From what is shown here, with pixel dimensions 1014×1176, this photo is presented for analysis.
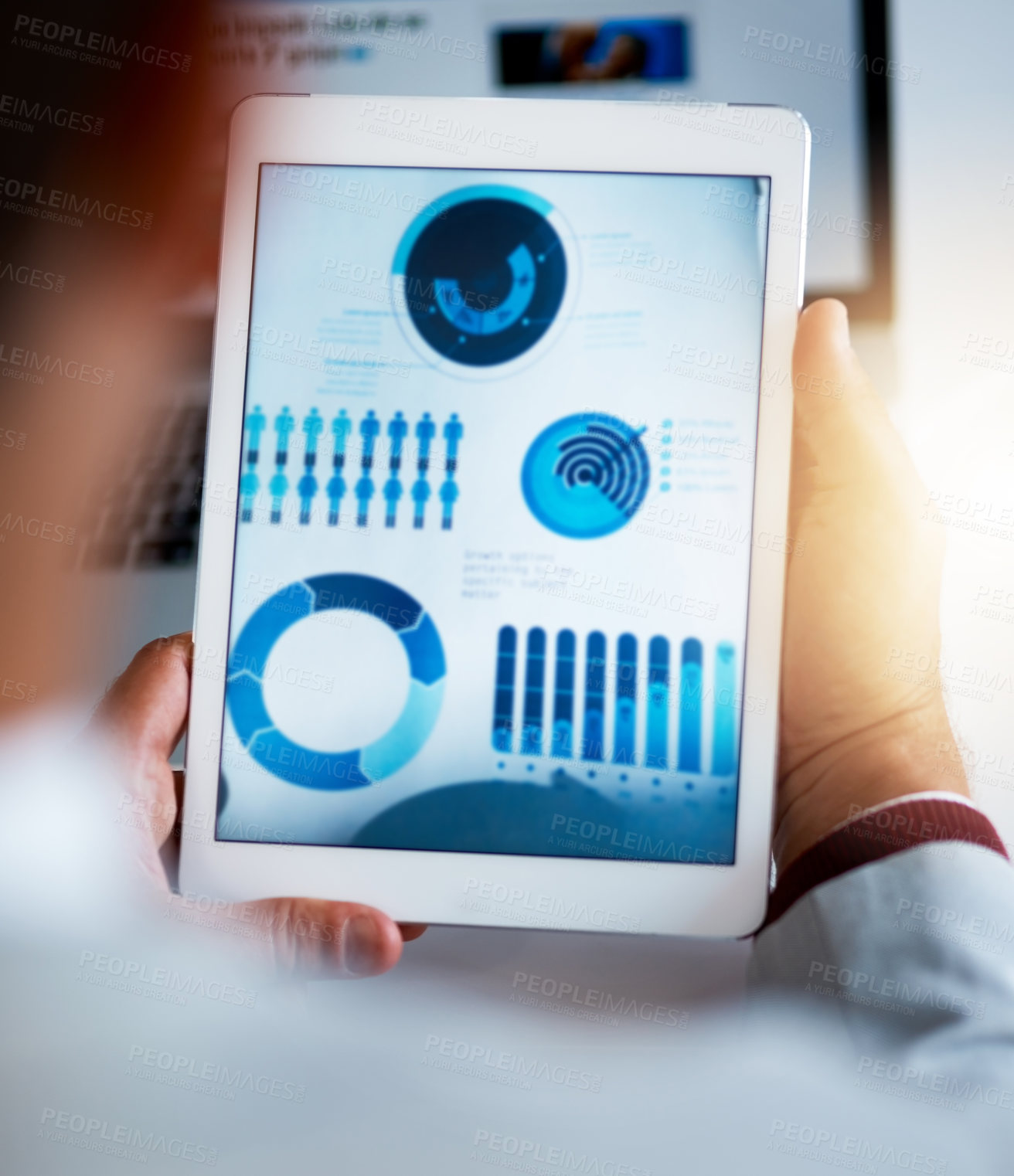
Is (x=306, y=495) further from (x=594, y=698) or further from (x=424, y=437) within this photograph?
(x=594, y=698)

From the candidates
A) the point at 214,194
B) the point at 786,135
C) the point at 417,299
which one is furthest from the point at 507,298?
the point at 214,194

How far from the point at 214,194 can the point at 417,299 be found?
0.28m

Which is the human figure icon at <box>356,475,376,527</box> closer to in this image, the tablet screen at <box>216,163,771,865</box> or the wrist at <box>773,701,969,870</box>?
the tablet screen at <box>216,163,771,865</box>

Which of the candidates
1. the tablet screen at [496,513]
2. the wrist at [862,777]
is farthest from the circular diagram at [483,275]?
the wrist at [862,777]

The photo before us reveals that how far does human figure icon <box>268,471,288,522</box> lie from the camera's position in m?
0.48

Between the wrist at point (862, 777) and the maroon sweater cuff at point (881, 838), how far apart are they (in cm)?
2

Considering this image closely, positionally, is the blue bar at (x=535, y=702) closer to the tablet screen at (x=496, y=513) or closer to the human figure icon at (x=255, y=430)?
the tablet screen at (x=496, y=513)

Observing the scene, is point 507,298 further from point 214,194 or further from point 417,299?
point 214,194

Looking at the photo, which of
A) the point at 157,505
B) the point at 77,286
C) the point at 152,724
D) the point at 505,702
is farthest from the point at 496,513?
the point at 77,286

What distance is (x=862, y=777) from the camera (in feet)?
1.69

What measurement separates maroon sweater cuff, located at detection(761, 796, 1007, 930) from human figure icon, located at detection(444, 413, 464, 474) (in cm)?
31

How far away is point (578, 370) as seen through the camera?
477 millimetres

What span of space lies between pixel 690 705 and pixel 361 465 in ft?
0.76

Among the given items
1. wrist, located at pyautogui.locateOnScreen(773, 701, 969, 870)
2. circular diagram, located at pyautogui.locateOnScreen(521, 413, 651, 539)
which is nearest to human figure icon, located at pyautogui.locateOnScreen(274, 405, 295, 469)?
circular diagram, located at pyautogui.locateOnScreen(521, 413, 651, 539)
